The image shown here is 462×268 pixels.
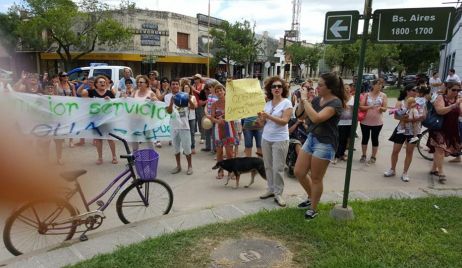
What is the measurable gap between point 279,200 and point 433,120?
3243mm

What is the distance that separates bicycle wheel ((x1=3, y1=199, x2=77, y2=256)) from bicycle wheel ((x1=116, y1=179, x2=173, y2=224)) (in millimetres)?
631

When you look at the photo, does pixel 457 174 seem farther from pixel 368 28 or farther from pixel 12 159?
pixel 12 159

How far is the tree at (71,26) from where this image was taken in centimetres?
2633

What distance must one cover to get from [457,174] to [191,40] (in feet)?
102

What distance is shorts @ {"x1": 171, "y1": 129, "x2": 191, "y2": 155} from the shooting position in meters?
6.83

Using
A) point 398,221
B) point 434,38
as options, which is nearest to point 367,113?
point 398,221

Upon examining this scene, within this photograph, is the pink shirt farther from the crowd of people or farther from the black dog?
the black dog

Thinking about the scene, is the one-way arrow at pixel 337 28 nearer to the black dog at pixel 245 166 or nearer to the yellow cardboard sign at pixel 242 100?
the yellow cardboard sign at pixel 242 100

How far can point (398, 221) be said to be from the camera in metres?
4.44

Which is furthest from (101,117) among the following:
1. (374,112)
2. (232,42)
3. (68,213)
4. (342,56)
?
(342,56)

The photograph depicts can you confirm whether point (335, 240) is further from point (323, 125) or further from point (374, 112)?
point (374, 112)

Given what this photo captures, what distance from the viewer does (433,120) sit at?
6328mm

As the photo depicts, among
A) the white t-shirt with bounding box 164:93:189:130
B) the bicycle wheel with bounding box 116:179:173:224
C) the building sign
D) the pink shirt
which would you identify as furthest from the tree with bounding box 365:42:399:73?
the bicycle wheel with bounding box 116:179:173:224

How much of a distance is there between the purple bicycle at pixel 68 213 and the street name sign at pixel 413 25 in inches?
111
